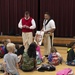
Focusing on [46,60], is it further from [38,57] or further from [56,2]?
[56,2]

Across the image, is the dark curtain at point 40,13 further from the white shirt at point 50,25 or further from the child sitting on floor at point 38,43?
the child sitting on floor at point 38,43

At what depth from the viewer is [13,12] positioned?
15.2 m

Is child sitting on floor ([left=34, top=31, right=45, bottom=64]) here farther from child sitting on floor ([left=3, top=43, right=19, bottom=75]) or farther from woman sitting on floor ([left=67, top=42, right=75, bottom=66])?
child sitting on floor ([left=3, top=43, right=19, bottom=75])

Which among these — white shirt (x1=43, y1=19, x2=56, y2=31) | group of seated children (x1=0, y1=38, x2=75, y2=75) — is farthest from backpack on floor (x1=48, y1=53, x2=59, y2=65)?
white shirt (x1=43, y1=19, x2=56, y2=31)

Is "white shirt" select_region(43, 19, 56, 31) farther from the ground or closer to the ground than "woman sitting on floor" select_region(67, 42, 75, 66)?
farther from the ground

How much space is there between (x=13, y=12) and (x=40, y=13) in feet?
5.21

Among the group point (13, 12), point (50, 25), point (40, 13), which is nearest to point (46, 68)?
point (50, 25)

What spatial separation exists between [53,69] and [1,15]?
786 centimetres

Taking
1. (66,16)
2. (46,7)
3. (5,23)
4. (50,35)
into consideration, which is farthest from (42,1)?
(50,35)

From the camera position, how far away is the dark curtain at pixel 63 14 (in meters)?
14.1

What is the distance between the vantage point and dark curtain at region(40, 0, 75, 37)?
46.2 feet

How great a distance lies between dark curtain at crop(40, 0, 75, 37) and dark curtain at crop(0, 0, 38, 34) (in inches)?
30.1

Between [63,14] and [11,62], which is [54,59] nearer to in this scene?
[11,62]

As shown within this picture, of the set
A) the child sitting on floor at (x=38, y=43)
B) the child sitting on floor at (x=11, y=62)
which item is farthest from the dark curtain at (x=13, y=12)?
the child sitting on floor at (x=11, y=62)
